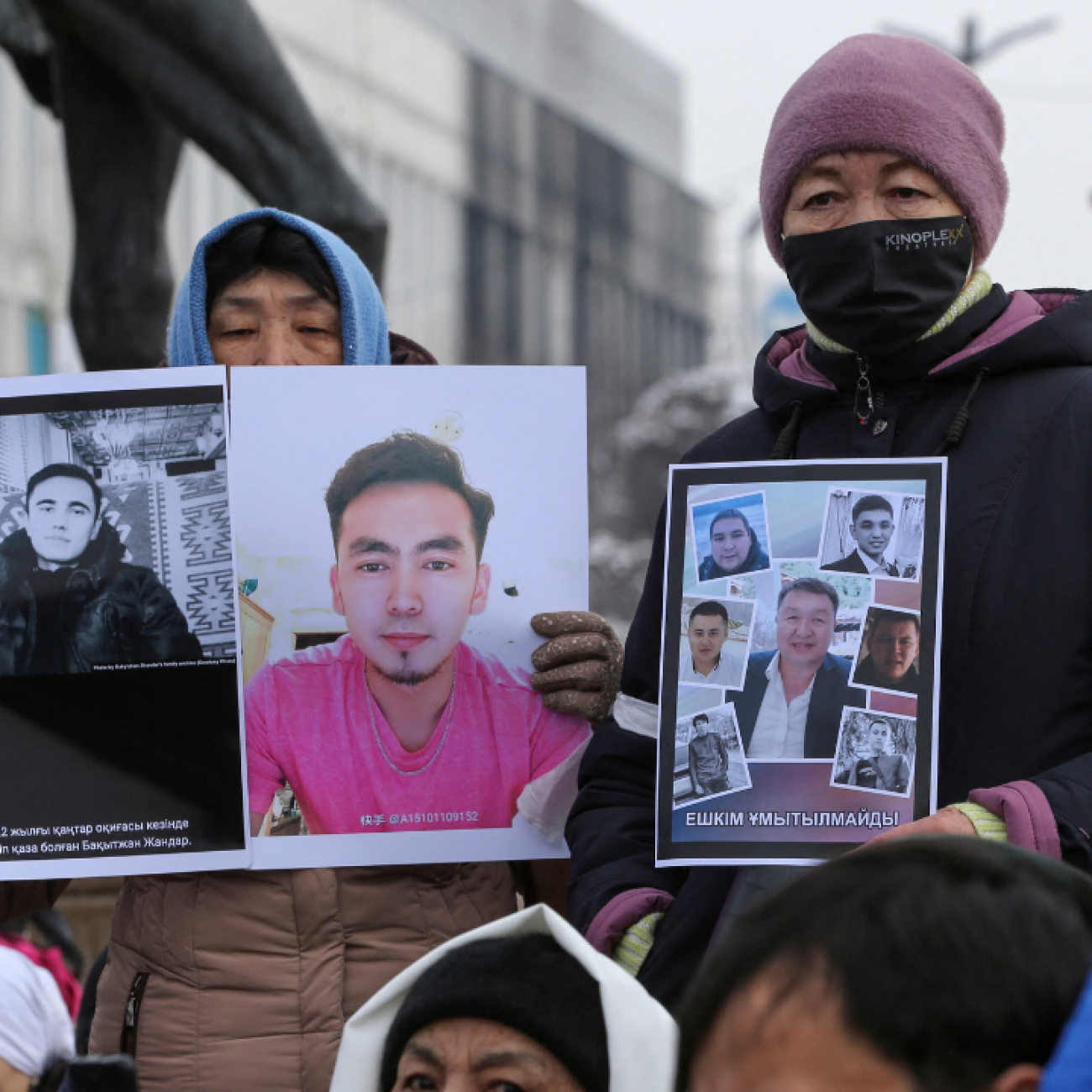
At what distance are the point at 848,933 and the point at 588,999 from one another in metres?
0.93

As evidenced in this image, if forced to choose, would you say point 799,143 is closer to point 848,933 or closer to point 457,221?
point 848,933

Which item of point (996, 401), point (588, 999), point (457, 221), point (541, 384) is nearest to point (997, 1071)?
point (588, 999)

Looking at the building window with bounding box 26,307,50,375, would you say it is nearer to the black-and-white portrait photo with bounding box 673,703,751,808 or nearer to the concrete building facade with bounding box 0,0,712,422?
the concrete building facade with bounding box 0,0,712,422

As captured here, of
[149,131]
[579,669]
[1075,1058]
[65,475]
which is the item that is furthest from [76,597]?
[149,131]

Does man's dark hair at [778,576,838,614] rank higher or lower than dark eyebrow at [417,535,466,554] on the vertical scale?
lower

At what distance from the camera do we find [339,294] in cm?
271

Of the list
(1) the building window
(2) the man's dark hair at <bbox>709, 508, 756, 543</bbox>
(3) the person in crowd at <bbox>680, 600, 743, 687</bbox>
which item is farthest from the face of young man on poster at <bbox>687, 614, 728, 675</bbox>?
(1) the building window

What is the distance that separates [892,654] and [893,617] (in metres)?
0.04

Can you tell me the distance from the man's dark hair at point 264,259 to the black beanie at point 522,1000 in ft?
3.66

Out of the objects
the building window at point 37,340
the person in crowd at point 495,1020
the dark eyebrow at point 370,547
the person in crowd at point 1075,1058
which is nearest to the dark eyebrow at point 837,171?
the dark eyebrow at point 370,547

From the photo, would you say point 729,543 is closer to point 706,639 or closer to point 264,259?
point 706,639

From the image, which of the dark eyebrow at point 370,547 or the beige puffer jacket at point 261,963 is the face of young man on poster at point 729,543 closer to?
the dark eyebrow at point 370,547

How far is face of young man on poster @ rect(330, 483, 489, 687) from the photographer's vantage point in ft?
8.30

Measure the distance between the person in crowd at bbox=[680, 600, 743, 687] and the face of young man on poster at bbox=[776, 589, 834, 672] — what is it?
6 centimetres
